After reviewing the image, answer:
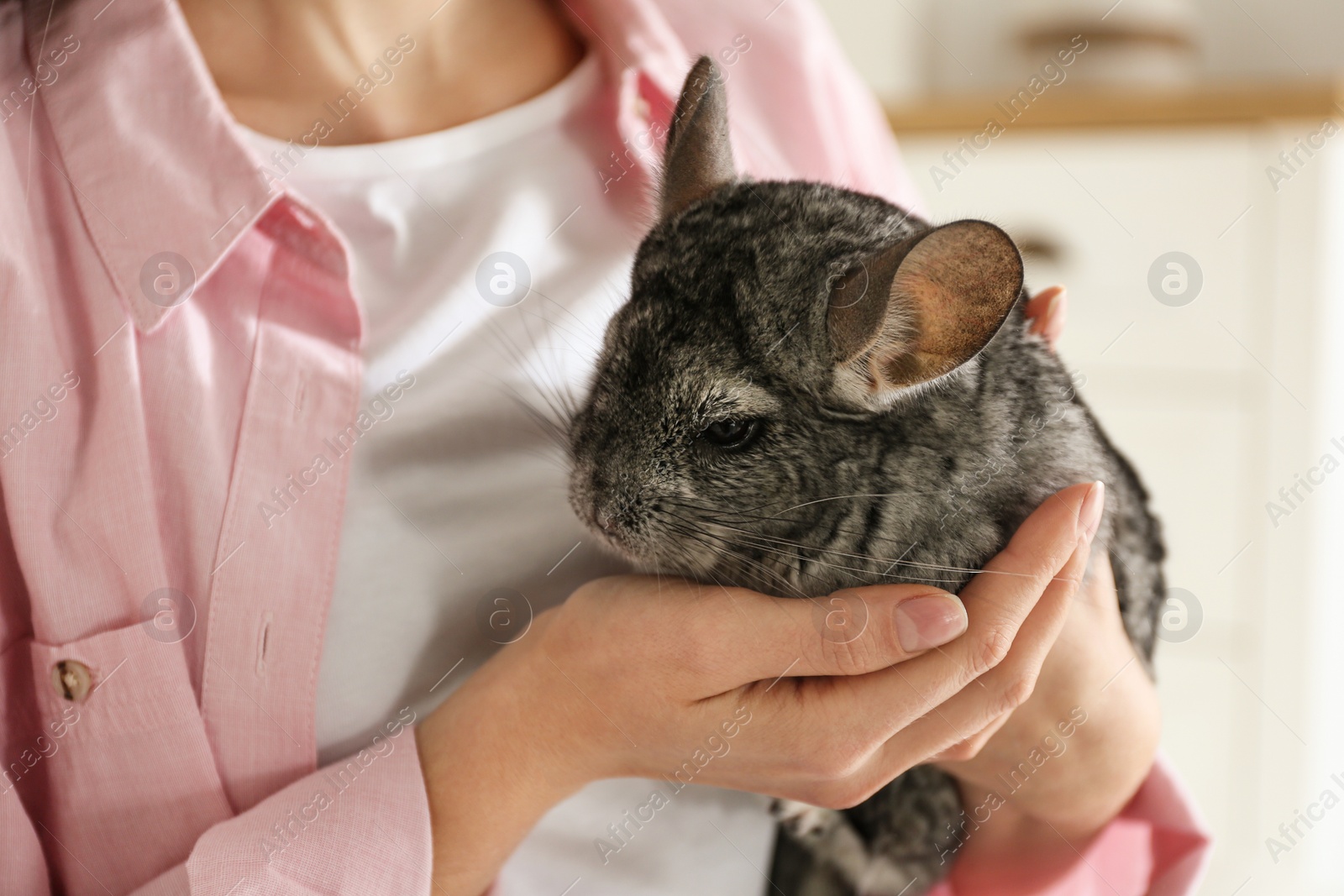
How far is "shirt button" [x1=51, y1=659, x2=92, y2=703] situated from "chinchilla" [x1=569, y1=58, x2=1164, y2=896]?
61 centimetres

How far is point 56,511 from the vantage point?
1.17 metres

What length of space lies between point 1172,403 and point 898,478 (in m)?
2.29

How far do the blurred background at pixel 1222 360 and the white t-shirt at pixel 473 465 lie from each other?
1911 millimetres

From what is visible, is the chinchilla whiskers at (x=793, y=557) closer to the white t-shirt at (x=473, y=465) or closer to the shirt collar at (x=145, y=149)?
the white t-shirt at (x=473, y=465)

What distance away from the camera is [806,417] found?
1.11 m

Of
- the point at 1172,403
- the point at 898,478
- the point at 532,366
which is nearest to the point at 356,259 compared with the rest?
the point at 532,366

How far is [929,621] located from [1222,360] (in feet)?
7.92

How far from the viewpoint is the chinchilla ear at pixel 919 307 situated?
0.95m

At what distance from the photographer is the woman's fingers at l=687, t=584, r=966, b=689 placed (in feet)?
3.39

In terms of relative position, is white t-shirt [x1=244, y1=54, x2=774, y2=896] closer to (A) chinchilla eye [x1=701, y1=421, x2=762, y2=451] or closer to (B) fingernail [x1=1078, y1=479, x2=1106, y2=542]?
(A) chinchilla eye [x1=701, y1=421, x2=762, y2=451]

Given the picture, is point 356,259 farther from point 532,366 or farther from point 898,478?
point 898,478

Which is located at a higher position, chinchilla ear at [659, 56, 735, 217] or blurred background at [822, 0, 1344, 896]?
chinchilla ear at [659, 56, 735, 217]

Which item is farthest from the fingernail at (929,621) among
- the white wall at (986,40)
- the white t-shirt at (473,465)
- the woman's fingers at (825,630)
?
the white wall at (986,40)

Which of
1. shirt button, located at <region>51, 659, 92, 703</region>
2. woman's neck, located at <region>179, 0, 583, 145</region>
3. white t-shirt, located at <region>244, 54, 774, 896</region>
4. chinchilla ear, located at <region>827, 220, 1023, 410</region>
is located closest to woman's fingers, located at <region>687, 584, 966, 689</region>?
chinchilla ear, located at <region>827, 220, 1023, 410</region>
